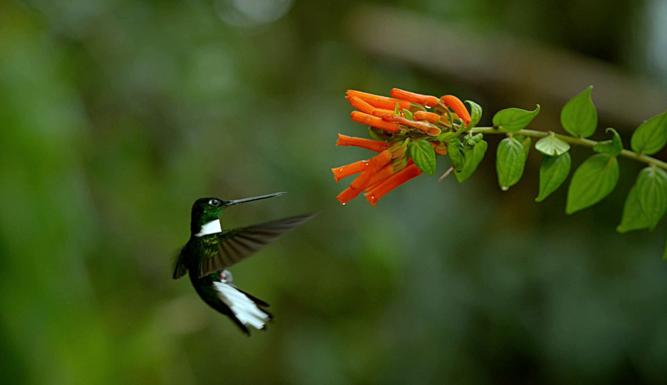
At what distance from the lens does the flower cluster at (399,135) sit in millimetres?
610

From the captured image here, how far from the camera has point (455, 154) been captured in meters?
0.64

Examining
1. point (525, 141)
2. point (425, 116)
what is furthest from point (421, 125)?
point (525, 141)

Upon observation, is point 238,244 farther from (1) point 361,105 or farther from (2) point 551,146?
(2) point 551,146

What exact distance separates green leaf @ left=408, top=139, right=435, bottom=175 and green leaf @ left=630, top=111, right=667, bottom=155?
232mm

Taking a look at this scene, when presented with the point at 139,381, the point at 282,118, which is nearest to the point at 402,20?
the point at 282,118

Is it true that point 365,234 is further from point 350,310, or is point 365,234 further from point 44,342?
point 44,342

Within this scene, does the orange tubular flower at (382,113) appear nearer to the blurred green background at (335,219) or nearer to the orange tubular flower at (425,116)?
the orange tubular flower at (425,116)

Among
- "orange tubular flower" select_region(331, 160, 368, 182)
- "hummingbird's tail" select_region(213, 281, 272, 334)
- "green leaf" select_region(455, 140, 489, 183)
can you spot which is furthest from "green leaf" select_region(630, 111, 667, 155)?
"hummingbird's tail" select_region(213, 281, 272, 334)

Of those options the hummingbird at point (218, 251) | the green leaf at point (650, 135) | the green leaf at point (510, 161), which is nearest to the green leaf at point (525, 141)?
the green leaf at point (510, 161)

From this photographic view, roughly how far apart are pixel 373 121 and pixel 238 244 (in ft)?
0.43

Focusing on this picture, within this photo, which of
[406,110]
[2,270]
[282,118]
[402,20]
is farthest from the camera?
[402,20]

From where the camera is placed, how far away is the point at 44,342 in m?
1.65

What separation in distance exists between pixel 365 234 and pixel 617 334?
76 centimetres

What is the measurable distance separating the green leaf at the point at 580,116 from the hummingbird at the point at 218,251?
1.03ft
